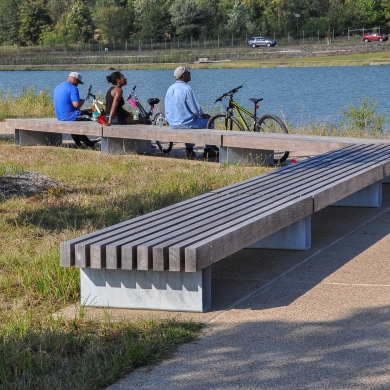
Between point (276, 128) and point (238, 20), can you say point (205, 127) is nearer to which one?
point (276, 128)

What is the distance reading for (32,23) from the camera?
4555 inches

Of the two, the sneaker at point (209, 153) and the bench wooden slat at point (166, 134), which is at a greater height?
the bench wooden slat at point (166, 134)

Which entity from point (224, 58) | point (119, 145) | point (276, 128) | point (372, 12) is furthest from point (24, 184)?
point (372, 12)

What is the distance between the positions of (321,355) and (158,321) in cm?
98

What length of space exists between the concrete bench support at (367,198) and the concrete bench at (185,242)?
1281mm

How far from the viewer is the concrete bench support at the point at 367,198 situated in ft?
25.9

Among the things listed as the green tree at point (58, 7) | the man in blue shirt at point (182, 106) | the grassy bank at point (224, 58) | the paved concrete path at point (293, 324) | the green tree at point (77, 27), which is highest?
the green tree at point (58, 7)

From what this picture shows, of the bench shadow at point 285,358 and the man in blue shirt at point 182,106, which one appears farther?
the man in blue shirt at point 182,106

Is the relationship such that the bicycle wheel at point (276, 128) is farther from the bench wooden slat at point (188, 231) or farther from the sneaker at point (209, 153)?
the bench wooden slat at point (188, 231)

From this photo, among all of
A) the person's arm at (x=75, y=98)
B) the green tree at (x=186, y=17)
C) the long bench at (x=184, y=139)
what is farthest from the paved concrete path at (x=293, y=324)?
the green tree at (x=186, y=17)

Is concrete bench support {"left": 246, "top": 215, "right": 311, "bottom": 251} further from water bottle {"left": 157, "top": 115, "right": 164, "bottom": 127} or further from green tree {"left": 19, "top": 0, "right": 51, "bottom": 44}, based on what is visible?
green tree {"left": 19, "top": 0, "right": 51, "bottom": 44}

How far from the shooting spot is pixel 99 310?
4.84 meters

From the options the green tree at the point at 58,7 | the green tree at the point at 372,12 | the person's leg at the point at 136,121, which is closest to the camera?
Result: the person's leg at the point at 136,121

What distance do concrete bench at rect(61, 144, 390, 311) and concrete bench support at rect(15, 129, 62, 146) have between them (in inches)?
305
